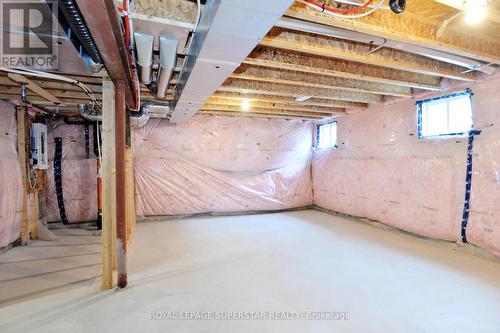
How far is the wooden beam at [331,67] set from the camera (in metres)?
2.29

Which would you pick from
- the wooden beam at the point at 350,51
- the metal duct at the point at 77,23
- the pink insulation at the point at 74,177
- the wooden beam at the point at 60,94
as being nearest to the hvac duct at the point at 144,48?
the metal duct at the point at 77,23

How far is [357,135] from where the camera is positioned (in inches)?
182

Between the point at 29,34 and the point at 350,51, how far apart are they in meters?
2.29

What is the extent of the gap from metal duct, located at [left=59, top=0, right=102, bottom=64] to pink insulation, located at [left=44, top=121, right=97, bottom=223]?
10.9 ft

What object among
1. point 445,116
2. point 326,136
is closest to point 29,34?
point 445,116

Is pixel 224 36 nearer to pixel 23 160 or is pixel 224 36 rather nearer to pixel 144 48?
pixel 144 48

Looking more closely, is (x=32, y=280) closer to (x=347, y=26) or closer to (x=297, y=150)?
(x=347, y=26)

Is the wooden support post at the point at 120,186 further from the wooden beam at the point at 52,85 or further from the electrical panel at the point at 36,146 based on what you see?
the electrical panel at the point at 36,146

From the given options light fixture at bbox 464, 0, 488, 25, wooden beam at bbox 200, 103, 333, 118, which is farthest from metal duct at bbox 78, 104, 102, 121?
light fixture at bbox 464, 0, 488, 25

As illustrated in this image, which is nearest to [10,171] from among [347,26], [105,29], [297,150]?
[105,29]

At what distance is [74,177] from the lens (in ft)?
14.3

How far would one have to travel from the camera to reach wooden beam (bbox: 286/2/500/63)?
1578 mm

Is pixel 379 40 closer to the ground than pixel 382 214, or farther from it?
farther from it

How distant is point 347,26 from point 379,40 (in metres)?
0.43
